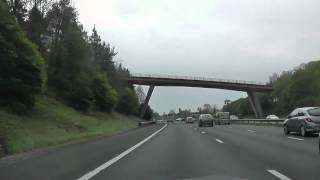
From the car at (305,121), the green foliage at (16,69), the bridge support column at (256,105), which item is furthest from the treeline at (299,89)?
the car at (305,121)

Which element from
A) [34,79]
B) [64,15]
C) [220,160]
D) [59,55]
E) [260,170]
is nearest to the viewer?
[260,170]

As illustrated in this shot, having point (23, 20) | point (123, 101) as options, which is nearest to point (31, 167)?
point (23, 20)

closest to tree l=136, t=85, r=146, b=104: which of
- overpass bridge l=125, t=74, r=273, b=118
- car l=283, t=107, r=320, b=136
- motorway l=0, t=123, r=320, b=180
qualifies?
overpass bridge l=125, t=74, r=273, b=118

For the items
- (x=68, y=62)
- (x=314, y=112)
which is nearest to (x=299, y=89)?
(x=68, y=62)

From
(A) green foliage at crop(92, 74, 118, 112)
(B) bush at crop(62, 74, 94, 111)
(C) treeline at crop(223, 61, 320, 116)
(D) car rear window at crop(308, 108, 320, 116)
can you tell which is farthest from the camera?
(C) treeline at crop(223, 61, 320, 116)

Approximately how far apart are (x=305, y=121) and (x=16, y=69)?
21.3m

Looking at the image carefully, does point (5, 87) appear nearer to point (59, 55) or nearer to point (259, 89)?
point (59, 55)

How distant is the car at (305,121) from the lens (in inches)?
1184

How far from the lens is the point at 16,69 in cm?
4125

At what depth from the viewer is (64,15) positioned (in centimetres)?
7150

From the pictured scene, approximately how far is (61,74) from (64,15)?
8.40 meters

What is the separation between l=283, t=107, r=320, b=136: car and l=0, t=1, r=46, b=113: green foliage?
19124 mm

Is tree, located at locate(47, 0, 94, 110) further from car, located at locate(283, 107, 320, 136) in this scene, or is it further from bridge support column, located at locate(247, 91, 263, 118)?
bridge support column, located at locate(247, 91, 263, 118)

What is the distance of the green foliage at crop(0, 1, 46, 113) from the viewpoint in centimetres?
4022
